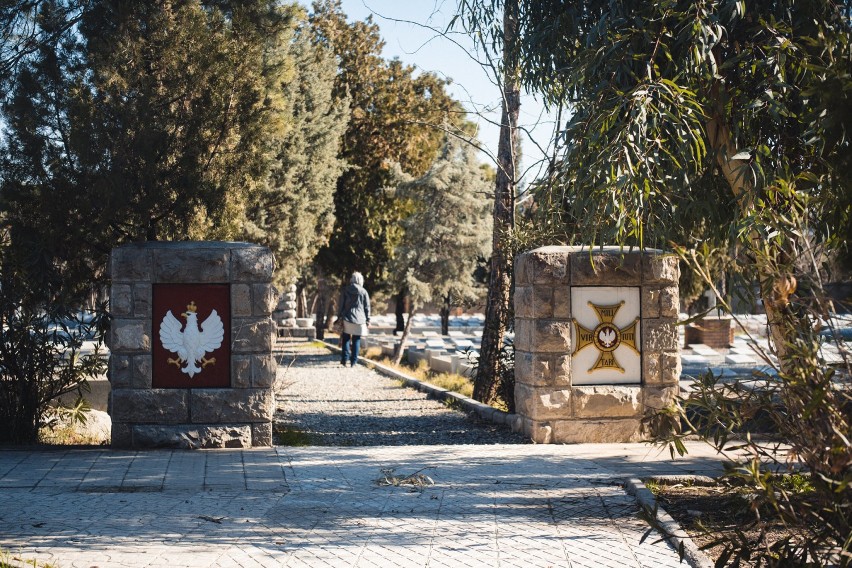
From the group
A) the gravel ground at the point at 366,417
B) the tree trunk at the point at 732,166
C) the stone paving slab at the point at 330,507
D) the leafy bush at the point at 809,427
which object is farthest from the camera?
the gravel ground at the point at 366,417

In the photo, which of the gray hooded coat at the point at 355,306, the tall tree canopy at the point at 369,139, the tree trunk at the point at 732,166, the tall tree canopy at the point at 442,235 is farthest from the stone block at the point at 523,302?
the tall tree canopy at the point at 369,139

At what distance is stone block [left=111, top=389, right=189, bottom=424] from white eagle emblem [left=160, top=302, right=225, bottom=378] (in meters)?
0.28

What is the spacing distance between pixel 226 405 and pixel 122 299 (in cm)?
133

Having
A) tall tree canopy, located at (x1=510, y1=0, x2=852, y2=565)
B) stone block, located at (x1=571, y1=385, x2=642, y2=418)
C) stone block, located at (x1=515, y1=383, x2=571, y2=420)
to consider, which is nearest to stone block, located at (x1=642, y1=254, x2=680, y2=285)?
tall tree canopy, located at (x1=510, y1=0, x2=852, y2=565)

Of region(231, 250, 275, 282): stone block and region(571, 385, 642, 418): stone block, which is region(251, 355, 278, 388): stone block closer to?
region(231, 250, 275, 282): stone block

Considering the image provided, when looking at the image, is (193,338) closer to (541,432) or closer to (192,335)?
Answer: (192,335)

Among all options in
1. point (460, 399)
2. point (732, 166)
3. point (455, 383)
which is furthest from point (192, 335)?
point (455, 383)

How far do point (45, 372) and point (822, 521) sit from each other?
7.11 metres

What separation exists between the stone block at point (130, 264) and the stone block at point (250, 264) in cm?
76

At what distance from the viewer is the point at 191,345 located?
875cm

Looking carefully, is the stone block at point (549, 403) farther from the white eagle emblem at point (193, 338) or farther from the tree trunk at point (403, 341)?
the tree trunk at point (403, 341)

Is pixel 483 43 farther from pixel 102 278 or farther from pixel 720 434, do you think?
pixel 720 434

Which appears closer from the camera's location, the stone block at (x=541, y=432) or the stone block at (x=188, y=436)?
the stone block at (x=188, y=436)

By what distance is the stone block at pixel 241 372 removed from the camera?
28.5ft
